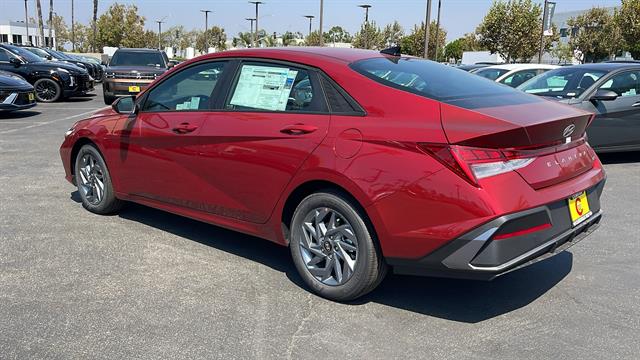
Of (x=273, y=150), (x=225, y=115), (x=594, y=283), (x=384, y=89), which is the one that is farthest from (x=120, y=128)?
(x=594, y=283)

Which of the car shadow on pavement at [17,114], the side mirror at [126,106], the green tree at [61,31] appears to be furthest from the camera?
the green tree at [61,31]

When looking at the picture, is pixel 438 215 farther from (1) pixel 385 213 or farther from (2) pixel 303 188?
(2) pixel 303 188

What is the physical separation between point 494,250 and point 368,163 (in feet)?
2.80

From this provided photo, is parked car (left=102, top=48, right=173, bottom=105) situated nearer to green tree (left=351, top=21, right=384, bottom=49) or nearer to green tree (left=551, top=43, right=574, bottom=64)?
green tree (left=551, top=43, right=574, bottom=64)

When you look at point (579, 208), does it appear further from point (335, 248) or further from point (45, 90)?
point (45, 90)

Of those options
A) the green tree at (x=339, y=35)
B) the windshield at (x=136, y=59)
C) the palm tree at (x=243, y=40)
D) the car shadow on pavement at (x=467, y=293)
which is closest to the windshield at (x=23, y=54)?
the windshield at (x=136, y=59)

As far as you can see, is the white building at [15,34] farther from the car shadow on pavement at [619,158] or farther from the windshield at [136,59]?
A: the car shadow on pavement at [619,158]

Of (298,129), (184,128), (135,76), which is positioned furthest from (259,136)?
(135,76)

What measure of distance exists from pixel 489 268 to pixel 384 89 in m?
1.24

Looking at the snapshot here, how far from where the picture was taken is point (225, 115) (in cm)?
414

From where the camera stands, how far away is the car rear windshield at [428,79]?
353 cm

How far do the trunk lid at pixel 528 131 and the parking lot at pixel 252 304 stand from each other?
90 cm

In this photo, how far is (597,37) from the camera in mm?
52688

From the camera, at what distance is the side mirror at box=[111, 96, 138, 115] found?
4.99m
